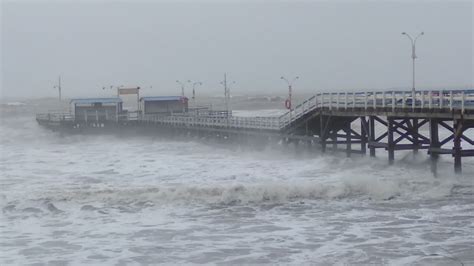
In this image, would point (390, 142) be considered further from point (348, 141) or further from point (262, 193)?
point (262, 193)

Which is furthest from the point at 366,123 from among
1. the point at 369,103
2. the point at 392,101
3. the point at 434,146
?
the point at 434,146

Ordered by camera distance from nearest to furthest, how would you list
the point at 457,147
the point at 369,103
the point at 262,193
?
the point at 262,193
the point at 457,147
the point at 369,103

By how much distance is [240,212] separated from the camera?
2075 cm

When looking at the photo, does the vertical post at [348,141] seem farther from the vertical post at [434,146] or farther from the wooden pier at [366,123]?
the vertical post at [434,146]

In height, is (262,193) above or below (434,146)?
below

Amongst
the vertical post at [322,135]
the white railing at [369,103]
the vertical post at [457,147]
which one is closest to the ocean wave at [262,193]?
the vertical post at [457,147]

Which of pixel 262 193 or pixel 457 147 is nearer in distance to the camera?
pixel 262 193

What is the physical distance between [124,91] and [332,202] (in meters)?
59.8

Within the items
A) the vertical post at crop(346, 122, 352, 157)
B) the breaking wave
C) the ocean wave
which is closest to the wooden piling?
the ocean wave

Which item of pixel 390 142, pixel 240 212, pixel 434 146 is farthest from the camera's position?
pixel 390 142

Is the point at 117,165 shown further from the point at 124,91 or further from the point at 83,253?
the point at 124,91

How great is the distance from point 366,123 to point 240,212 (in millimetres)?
14443

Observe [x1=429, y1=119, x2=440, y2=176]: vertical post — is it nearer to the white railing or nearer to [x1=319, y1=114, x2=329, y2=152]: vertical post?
the white railing

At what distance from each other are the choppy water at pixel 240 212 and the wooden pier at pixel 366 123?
1.16m
